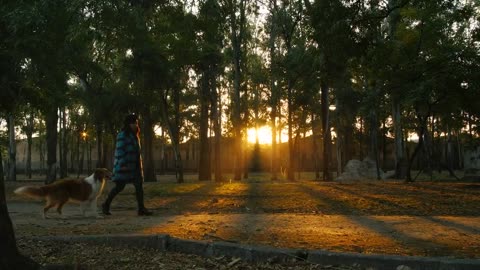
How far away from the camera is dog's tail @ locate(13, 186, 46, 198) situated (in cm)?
966

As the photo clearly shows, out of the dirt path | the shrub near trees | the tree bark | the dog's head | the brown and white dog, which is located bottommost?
the dirt path

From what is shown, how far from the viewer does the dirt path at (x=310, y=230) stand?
256 inches

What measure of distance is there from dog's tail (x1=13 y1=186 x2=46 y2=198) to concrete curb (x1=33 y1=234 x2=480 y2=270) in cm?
289

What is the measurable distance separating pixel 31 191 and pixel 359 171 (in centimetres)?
2704

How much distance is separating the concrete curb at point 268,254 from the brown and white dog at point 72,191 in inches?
129

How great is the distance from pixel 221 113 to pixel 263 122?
5.01 meters

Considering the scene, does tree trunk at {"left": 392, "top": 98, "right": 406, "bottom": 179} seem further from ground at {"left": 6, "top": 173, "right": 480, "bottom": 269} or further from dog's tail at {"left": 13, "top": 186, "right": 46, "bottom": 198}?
dog's tail at {"left": 13, "top": 186, "right": 46, "bottom": 198}

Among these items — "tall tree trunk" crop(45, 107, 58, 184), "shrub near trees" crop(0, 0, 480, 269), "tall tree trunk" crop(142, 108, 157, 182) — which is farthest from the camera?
"tall tree trunk" crop(142, 108, 157, 182)

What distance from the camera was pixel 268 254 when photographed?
19.0 ft

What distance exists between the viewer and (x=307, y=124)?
51.4 m

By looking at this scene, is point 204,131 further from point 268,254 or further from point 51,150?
point 268,254

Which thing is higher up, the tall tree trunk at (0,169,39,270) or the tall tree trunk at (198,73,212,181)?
the tall tree trunk at (198,73,212,181)

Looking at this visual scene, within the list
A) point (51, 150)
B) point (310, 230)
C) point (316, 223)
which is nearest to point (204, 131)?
point (51, 150)

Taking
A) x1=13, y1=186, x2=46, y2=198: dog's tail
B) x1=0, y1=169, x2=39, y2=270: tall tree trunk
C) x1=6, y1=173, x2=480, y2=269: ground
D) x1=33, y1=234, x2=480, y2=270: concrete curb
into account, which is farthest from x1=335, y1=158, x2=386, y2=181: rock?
x1=0, y1=169, x2=39, y2=270: tall tree trunk
